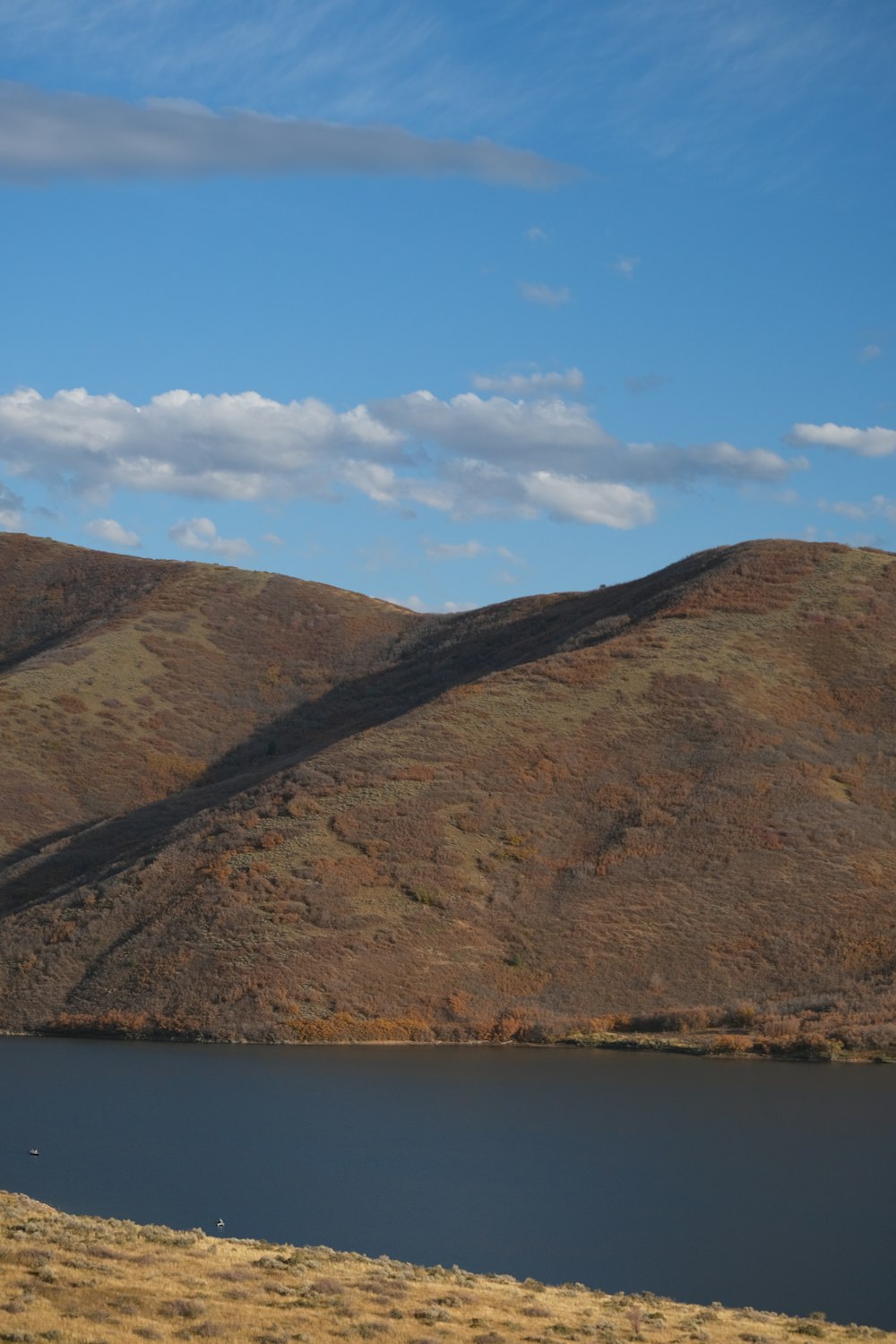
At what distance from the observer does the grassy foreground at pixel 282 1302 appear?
49.9 feet

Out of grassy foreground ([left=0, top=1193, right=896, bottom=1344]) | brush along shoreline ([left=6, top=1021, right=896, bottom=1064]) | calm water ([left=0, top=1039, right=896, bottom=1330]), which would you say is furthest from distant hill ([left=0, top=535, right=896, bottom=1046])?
grassy foreground ([left=0, top=1193, right=896, bottom=1344])

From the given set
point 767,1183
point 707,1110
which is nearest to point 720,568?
point 707,1110

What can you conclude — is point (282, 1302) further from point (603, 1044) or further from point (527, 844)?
point (527, 844)

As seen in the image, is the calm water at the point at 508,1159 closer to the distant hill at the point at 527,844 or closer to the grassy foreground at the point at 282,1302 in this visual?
the grassy foreground at the point at 282,1302

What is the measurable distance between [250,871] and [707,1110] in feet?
73.8

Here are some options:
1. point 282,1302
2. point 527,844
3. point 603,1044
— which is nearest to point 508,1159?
point 282,1302

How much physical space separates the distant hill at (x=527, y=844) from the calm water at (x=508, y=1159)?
5129 mm

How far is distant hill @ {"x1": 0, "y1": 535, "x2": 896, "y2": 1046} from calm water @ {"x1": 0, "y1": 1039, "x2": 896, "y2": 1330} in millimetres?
5129

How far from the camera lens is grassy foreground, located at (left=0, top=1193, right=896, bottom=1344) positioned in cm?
1522

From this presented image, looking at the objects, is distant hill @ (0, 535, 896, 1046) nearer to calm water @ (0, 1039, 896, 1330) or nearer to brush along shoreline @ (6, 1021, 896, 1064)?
brush along shoreline @ (6, 1021, 896, 1064)

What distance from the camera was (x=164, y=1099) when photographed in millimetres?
33312

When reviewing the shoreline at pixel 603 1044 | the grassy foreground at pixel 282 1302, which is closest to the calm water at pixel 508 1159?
the shoreline at pixel 603 1044

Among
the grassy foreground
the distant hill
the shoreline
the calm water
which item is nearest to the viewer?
the grassy foreground

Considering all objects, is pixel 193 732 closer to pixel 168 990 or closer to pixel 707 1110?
pixel 168 990
